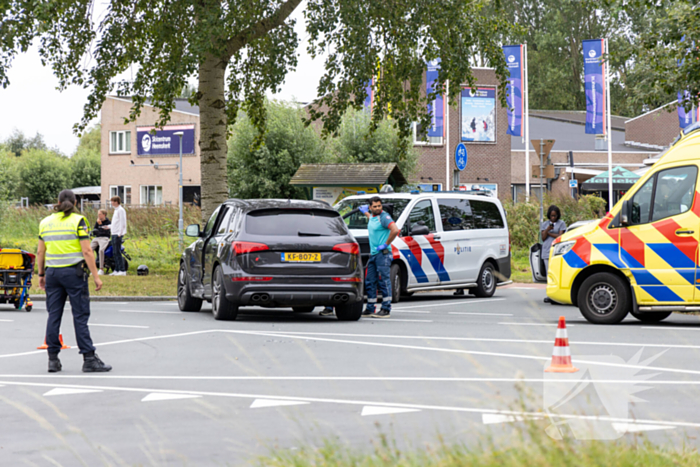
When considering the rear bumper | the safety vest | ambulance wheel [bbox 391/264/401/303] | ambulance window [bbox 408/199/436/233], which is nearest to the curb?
ambulance wheel [bbox 391/264/401/303]

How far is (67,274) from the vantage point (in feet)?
28.2

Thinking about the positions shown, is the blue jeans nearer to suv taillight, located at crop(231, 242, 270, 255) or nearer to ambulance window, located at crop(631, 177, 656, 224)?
suv taillight, located at crop(231, 242, 270, 255)

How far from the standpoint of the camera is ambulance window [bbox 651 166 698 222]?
469 inches

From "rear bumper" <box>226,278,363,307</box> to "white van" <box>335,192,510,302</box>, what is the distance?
3025 millimetres

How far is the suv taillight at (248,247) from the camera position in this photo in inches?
480

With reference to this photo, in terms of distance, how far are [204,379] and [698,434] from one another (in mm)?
4062

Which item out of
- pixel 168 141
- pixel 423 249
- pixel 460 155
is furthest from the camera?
pixel 168 141

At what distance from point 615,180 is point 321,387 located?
110 feet

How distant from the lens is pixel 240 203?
13.1 metres

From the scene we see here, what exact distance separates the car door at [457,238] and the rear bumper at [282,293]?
15.1ft

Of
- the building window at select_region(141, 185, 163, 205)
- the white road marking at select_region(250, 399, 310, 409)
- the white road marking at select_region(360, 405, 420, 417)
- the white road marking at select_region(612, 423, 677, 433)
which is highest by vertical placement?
the building window at select_region(141, 185, 163, 205)

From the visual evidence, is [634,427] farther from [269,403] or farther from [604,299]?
[604,299]

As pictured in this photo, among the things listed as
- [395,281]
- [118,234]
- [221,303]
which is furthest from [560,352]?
[118,234]

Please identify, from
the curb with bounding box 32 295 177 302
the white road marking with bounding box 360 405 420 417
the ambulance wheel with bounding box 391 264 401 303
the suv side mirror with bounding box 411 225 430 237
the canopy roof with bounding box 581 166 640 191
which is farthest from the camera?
the canopy roof with bounding box 581 166 640 191
